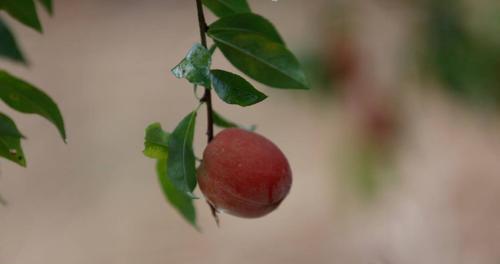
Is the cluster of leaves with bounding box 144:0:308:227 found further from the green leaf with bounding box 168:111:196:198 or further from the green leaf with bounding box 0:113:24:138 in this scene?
the green leaf with bounding box 0:113:24:138

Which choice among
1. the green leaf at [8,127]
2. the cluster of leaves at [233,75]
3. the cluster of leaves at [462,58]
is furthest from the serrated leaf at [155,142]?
the cluster of leaves at [462,58]

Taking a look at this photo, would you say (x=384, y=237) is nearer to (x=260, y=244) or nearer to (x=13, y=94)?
(x=260, y=244)

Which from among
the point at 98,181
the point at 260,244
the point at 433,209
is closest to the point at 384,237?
the point at 433,209

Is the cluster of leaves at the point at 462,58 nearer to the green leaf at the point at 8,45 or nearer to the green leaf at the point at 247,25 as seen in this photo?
the green leaf at the point at 247,25

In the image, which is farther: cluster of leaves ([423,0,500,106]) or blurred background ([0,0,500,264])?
blurred background ([0,0,500,264])

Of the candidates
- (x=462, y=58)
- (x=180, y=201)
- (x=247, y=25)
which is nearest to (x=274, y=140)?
(x=462, y=58)

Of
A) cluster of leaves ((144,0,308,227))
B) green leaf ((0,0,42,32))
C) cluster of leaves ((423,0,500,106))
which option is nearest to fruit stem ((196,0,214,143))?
cluster of leaves ((144,0,308,227))

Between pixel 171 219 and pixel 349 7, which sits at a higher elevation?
pixel 349 7
